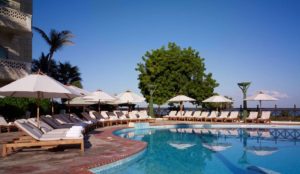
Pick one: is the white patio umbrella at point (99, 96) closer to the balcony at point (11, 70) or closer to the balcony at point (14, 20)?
the balcony at point (11, 70)

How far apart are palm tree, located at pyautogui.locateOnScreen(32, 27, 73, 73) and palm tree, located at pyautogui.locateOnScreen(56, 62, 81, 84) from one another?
15.4 ft

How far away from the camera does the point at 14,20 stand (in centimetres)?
1902

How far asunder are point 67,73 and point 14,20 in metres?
13.4

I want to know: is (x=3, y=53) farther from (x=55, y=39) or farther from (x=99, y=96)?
(x=99, y=96)

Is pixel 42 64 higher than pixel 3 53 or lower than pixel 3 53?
higher

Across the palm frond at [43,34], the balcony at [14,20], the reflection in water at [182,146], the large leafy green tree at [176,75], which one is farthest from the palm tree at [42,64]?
the reflection in water at [182,146]

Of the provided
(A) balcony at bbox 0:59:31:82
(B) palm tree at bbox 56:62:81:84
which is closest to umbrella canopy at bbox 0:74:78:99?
(A) balcony at bbox 0:59:31:82

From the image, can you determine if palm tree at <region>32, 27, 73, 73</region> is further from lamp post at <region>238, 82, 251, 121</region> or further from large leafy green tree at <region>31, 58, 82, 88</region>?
Result: lamp post at <region>238, 82, 251, 121</region>

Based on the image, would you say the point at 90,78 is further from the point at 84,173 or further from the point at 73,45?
the point at 84,173

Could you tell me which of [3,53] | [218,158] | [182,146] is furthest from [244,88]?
[3,53]

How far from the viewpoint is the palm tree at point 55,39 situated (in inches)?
1043

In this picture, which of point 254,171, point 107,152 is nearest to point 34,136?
point 107,152

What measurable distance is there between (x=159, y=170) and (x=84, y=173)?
2.57m

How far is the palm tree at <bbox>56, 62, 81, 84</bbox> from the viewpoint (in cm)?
3177
